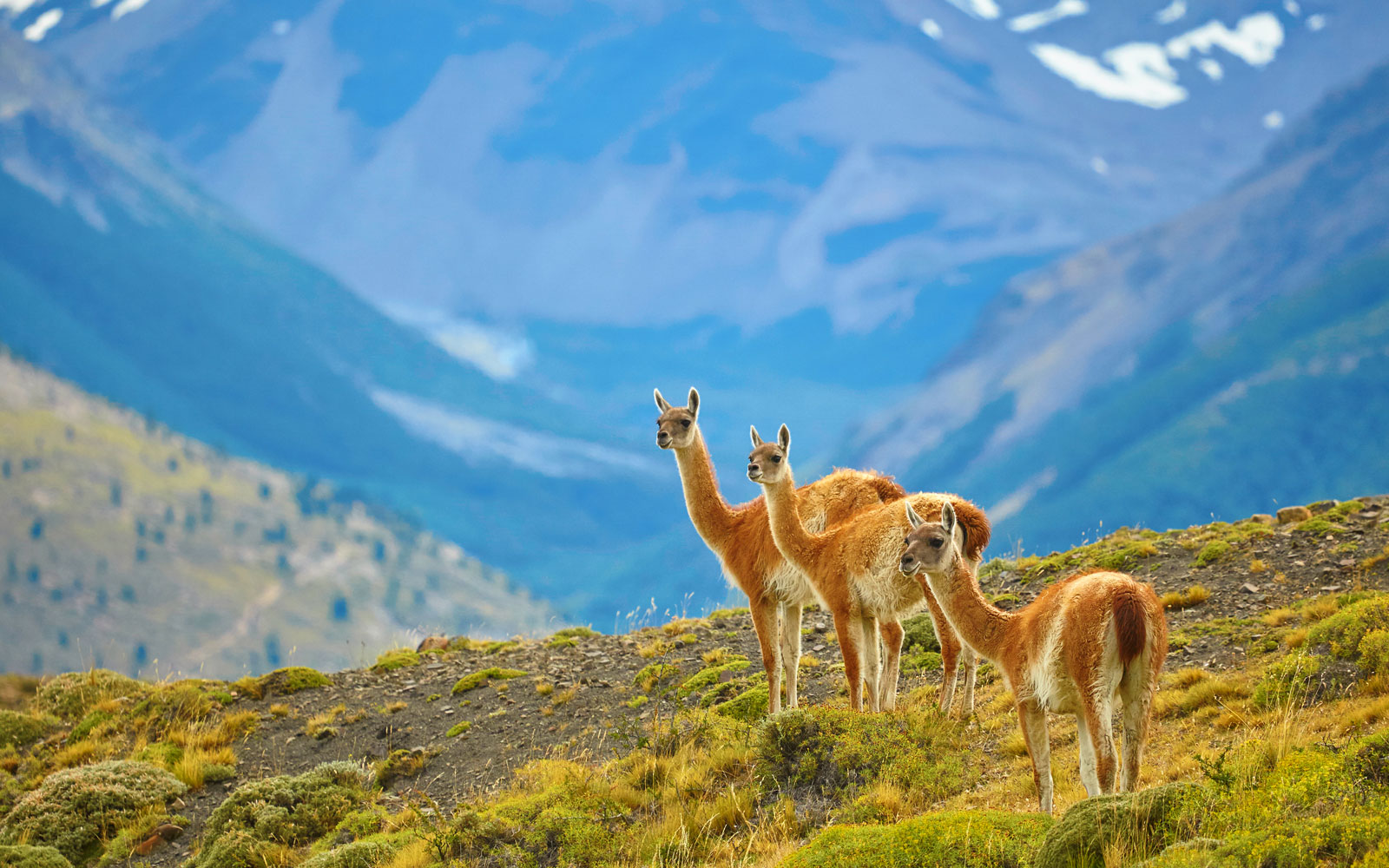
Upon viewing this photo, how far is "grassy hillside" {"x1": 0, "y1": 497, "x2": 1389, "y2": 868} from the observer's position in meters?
7.34

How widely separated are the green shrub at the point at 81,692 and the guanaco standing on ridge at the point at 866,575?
12494 mm

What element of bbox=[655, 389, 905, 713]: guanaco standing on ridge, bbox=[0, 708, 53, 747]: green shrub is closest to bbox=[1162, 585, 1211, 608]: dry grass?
bbox=[655, 389, 905, 713]: guanaco standing on ridge

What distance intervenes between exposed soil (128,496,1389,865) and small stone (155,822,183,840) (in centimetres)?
11

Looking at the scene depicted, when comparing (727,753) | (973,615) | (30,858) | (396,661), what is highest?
(396,661)

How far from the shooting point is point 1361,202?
199 metres

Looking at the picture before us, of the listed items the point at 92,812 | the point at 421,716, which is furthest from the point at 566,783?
the point at 92,812

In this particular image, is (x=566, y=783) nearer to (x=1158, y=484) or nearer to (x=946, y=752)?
(x=946, y=752)

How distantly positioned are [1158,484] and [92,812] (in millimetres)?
164591

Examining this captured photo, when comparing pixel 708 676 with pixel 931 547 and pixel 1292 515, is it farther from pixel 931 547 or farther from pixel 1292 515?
pixel 1292 515

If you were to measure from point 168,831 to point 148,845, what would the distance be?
0.29 meters

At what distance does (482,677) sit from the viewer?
17109mm

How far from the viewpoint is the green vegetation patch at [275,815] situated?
40.0ft

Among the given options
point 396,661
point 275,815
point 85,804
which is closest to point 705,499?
point 275,815

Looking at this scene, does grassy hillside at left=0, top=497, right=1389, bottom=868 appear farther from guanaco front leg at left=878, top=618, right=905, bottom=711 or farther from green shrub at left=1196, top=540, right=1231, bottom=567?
guanaco front leg at left=878, top=618, right=905, bottom=711
